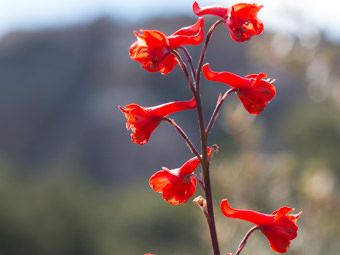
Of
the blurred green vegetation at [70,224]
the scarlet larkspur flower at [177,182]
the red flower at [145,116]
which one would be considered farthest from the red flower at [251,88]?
the blurred green vegetation at [70,224]

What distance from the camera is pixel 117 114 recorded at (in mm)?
52281

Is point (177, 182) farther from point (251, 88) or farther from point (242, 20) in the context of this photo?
point (242, 20)

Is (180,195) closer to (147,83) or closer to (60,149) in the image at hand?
(60,149)

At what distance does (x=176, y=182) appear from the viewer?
2199 mm

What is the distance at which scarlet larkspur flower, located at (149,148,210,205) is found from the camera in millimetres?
2199

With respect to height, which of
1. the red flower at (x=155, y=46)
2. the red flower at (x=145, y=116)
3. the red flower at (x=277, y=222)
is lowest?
the red flower at (x=277, y=222)

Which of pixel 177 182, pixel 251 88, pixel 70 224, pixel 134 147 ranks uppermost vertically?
pixel 251 88

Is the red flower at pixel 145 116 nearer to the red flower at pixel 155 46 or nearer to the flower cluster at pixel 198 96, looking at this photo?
the flower cluster at pixel 198 96

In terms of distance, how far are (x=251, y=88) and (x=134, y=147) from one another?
5091cm

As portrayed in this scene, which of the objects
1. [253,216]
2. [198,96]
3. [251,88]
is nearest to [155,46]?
[198,96]

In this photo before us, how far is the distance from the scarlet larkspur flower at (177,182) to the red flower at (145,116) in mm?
159

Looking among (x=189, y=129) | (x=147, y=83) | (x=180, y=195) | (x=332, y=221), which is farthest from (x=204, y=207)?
(x=147, y=83)

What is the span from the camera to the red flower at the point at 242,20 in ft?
6.80

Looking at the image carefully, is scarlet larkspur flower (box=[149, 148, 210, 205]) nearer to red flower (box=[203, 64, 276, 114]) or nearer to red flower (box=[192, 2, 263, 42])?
red flower (box=[203, 64, 276, 114])
